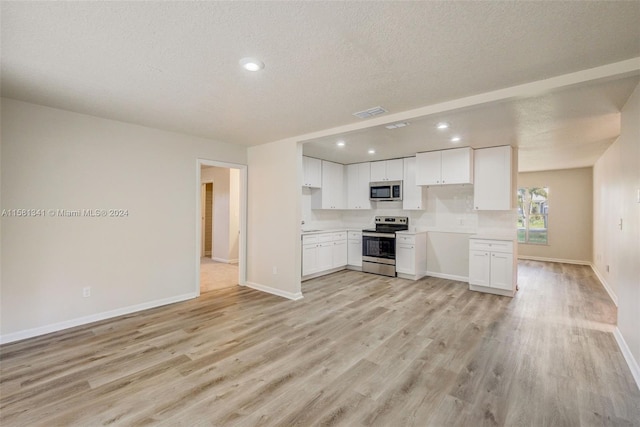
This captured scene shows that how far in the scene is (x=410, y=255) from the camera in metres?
5.51

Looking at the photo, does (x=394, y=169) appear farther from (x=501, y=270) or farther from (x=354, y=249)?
(x=501, y=270)

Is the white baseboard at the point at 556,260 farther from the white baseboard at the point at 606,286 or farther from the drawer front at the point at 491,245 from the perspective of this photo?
the drawer front at the point at 491,245

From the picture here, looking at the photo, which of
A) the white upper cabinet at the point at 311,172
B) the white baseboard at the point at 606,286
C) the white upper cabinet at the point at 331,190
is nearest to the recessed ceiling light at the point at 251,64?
the white upper cabinet at the point at 311,172

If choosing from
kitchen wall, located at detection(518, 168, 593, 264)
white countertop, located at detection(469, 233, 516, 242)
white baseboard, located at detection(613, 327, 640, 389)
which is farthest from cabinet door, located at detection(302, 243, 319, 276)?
kitchen wall, located at detection(518, 168, 593, 264)

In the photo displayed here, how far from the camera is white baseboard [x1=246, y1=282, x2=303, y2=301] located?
14.4ft

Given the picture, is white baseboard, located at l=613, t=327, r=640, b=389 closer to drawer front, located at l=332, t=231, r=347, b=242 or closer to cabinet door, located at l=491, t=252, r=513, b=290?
cabinet door, located at l=491, t=252, r=513, b=290

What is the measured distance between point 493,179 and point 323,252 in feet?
10.9

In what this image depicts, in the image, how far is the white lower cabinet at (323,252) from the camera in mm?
5441

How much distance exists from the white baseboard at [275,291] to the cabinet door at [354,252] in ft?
7.24

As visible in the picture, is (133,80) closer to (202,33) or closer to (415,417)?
(202,33)

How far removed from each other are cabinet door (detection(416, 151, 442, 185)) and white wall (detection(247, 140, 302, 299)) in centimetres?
243

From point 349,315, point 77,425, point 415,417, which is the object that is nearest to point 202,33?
point 77,425

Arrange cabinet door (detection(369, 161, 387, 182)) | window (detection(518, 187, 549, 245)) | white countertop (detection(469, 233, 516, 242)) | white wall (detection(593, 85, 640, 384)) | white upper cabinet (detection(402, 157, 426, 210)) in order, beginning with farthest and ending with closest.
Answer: window (detection(518, 187, 549, 245)) → cabinet door (detection(369, 161, 387, 182)) → white upper cabinet (detection(402, 157, 426, 210)) → white countertop (detection(469, 233, 516, 242)) → white wall (detection(593, 85, 640, 384))

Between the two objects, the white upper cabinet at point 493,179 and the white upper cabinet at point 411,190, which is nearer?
the white upper cabinet at point 493,179
